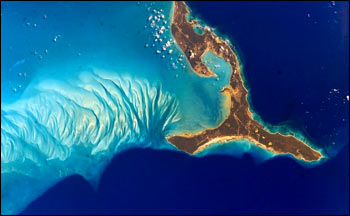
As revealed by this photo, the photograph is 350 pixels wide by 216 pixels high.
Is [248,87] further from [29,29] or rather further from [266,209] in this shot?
[29,29]

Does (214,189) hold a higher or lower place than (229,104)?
lower

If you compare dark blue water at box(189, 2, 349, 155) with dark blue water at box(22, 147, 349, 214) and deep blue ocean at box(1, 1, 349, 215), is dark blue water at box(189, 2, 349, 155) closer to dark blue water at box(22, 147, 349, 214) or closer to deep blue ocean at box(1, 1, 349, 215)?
deep blue ocean at box(1, 1, 349, 215)

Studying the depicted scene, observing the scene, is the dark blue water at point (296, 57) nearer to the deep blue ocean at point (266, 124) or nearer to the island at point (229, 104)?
the deep blue ocean at point (266, 124)

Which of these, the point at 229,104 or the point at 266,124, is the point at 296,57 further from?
the point at 229,104

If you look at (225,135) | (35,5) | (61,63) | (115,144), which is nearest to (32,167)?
(115,144)

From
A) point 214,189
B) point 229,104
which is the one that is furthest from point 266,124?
point 214,189
